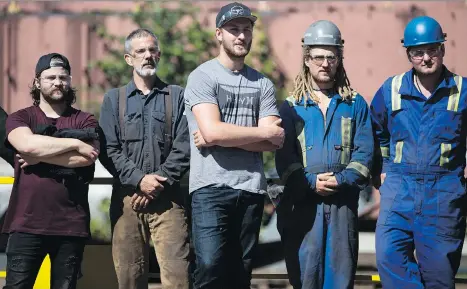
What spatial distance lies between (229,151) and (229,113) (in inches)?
8.2

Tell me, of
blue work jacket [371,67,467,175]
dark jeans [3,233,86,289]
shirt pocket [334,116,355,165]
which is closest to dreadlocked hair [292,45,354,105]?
shirt pocket [334,116,355,165]

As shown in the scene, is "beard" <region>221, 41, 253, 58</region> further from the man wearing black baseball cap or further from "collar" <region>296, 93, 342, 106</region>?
the man wearing black baseball cap

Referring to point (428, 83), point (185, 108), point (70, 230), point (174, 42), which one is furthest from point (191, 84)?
point (174, 42)

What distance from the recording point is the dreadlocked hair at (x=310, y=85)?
16.2ft

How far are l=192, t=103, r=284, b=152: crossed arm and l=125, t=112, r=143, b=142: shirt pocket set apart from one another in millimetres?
485

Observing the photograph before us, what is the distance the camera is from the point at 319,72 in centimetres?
493

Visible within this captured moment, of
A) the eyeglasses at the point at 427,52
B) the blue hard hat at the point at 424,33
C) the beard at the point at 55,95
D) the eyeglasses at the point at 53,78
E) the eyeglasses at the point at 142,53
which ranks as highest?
the blue hard hat at the point at 424,33

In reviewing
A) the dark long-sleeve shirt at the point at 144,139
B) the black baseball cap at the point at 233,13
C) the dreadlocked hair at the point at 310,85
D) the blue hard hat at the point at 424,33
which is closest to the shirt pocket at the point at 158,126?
the dark long-sleeve shirt at the point at 144,139

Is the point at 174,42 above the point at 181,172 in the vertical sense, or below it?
above

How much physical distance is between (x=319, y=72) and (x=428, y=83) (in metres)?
0.61

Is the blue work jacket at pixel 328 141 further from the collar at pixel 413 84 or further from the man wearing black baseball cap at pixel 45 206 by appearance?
the man wearing black baseball cap at pixel 45 206

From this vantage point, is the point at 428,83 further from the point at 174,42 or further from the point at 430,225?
the point at 174,42

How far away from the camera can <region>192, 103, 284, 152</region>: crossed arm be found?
4559 millimetres

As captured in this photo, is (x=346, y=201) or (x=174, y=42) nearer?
(x=346, y=201)
